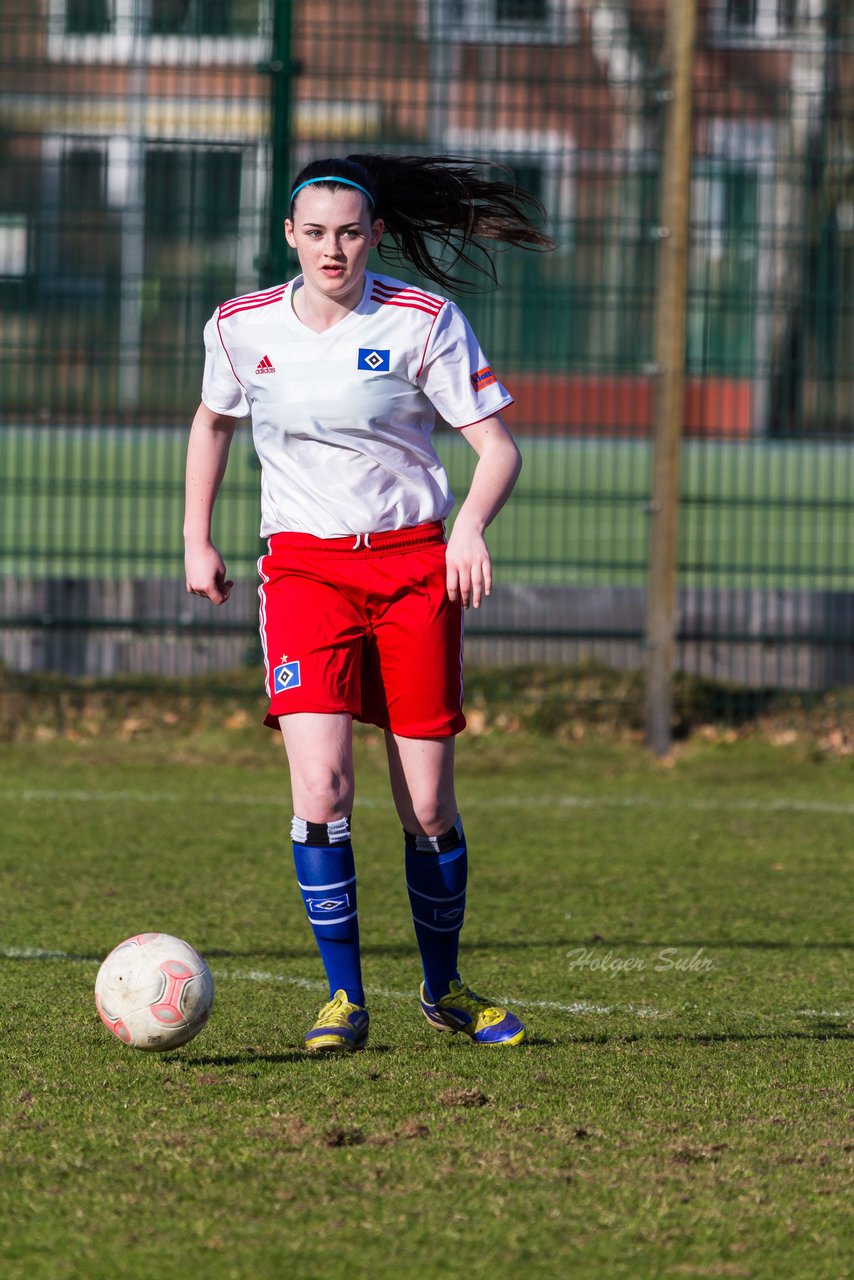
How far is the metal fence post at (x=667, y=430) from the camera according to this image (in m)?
9.16

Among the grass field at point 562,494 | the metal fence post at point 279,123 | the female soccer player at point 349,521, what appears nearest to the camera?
the female soccer player at point 349,521

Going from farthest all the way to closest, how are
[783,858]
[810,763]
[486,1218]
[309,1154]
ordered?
[810,763], [783,858], [309,1154], [486,1218]

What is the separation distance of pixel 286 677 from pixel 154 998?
2.68 feet

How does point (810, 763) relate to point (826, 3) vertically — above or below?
below

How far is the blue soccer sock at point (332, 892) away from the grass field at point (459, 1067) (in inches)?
7.4

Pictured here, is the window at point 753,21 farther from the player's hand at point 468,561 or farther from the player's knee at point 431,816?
the player's knee at point 431,816

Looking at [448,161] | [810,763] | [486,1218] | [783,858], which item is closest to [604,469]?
[810,763]

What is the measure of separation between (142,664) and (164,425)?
4.34 ft

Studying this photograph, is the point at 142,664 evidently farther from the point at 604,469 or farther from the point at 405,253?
the point at 405,253

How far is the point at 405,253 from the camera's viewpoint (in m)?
4.73

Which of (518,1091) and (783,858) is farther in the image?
(783,858)

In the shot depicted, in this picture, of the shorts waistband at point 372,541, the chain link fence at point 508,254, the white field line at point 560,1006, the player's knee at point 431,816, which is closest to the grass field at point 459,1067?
the white field line at point 560,1006

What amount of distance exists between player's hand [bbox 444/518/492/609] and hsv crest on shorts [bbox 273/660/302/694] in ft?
1.44

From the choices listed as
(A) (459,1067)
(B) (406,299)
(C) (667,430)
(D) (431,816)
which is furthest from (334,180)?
(C) (667,430)
